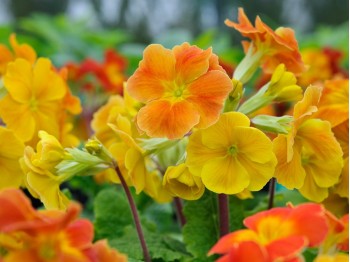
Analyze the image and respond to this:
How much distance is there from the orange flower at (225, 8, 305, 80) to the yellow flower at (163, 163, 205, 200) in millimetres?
283

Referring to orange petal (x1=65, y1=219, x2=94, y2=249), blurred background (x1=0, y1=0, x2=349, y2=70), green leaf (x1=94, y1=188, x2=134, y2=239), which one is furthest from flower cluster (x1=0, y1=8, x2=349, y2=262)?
blurred background (x1=0, y1=0, x2=349, y2=70)

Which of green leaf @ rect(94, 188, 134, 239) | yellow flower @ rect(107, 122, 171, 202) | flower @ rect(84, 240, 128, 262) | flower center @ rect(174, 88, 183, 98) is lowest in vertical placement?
green leaf @ rect(94, 188, 134, 239)

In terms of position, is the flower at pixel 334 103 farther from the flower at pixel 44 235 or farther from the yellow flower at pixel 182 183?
the flower at pixel 44 235

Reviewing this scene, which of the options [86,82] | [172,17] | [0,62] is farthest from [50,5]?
[0,62]

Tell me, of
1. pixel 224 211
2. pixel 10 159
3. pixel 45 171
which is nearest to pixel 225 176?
pixel 224 211

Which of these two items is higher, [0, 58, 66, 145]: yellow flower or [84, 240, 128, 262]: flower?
[84, 240, 128, 262]: flower

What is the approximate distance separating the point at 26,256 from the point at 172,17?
49.5ft

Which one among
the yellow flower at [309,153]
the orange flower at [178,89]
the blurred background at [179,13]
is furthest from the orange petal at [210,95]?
the blurred background at [179,13]

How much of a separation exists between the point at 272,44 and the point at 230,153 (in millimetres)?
287

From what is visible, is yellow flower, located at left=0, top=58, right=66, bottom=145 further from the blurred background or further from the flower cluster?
the blurred background

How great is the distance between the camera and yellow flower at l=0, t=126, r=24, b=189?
1181 millimetres

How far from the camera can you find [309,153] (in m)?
1.17

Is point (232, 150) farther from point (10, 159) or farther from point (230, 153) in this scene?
point (10, 159)

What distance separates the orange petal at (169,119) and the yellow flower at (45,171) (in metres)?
0.14
